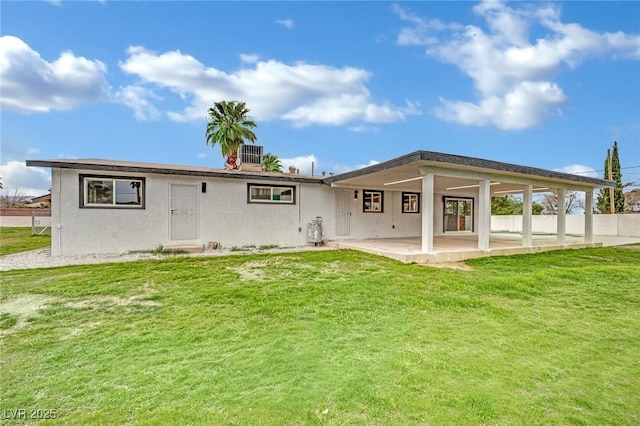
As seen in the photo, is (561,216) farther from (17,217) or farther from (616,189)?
(17,217)

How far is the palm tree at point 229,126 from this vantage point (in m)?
21.0

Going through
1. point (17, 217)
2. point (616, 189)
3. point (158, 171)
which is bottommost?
point (17, 217)

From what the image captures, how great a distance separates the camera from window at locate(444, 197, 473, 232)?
16.4 meters

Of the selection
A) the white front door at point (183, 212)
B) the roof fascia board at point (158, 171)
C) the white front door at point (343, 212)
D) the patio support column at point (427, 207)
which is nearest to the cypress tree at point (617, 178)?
the white front door at point (343, 212)

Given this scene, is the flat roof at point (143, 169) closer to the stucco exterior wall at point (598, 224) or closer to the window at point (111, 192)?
the window at point (111, 192)

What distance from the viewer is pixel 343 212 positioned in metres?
12.7

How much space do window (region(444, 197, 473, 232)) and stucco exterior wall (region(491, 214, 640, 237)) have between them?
268 inches

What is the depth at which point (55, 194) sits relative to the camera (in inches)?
336

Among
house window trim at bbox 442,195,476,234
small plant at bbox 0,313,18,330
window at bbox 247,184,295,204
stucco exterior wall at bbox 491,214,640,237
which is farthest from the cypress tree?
small plant at bbox 0,313,18,330

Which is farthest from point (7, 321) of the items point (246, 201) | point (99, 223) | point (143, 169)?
point (246, 201)

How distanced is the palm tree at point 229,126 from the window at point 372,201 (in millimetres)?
11151

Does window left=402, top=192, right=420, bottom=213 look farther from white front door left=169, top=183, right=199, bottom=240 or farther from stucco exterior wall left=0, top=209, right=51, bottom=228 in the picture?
stucco exterior wall left=0, top=209, right=51, bottom=228

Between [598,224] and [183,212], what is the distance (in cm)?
2437

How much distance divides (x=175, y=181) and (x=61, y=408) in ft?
27.8
